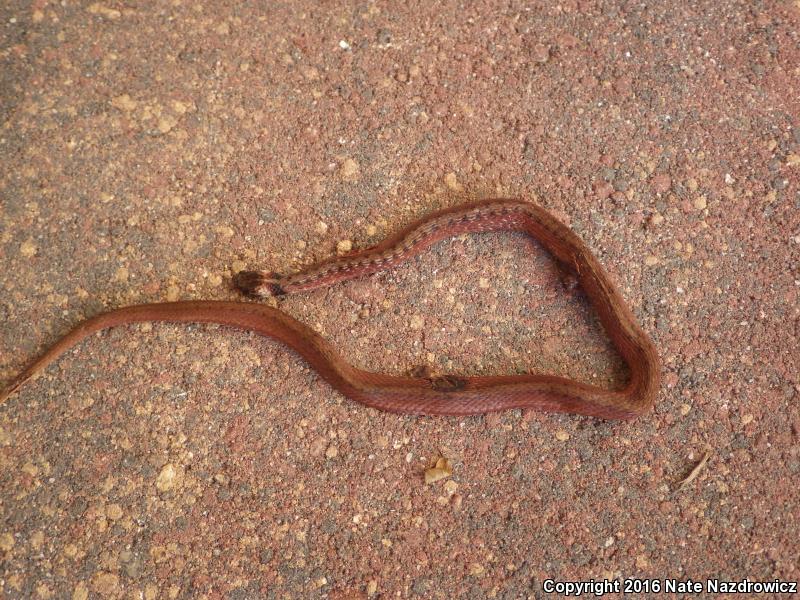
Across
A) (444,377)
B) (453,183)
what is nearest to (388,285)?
(444,377)

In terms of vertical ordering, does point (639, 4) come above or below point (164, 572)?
above

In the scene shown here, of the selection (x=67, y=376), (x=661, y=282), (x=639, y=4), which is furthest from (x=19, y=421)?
(x=639, y=4)

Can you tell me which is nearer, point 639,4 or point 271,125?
point 271,125

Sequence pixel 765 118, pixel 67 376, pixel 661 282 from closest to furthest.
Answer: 1. pixel 67 376
2. pixel 661 282
3. pixel 765 118

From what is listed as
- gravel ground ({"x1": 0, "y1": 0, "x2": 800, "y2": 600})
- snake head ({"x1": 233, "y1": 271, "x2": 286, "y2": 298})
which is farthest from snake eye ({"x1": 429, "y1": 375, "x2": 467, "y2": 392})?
snake head ({"x1": 233, "y1": 271, "x2": 286, "y2": 298})

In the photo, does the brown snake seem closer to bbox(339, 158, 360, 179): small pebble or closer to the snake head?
the snake head

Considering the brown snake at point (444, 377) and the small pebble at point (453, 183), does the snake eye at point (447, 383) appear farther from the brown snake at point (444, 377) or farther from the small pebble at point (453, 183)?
the small pebble at point (453, 183)

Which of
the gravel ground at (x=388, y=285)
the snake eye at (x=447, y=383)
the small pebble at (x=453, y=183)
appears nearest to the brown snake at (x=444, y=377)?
the snake eye at (x=447, y=383)

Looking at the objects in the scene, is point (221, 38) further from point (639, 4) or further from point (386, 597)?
point (386, 597)
